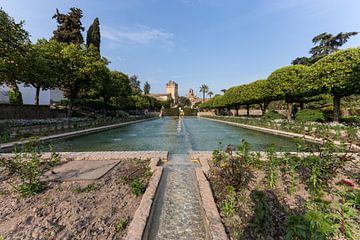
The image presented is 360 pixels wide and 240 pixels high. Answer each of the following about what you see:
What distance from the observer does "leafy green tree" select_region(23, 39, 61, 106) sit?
47.1 feet

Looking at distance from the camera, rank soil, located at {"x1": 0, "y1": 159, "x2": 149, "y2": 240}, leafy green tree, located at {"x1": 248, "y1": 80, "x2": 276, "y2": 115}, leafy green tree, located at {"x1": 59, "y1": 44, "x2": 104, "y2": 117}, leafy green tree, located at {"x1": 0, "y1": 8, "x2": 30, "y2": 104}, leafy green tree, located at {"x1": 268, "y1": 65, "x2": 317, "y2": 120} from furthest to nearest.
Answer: leafy green tree, located at {"x1": 248, "y1": 80, "x2": 276, "y2": 115} → leafy green tree, located at {"x1": 59, "y1": 44, "x2": 104, "y2": 117} → leafy green tree, located at {"x1": 268, "y1": 65, "x2": 317, "y2": 120} → leafy green tree, located at {"x1": 0, "y1": 8, "x2": 30, "y2": 104} → soil, located at {"x1": 0, "y1": 159, "x2": 149, "y2": 240}

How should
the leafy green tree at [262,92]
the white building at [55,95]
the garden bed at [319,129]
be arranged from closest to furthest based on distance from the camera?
the garden bed at [319,129]
the leafy green tree at [262,92]
the white building at [55,95]

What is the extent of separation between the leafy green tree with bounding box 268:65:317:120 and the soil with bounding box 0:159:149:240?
55.7 feet

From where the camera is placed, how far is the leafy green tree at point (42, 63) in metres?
14.4

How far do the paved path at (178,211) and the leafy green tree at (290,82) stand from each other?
619 inches

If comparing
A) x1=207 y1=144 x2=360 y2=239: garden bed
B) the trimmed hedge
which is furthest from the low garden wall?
the trimmed hedge

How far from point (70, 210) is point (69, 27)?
133 feet

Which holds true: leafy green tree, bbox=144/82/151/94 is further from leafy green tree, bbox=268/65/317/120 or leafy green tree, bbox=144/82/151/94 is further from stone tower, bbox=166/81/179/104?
leafy green tree, bbox=268/65/317/120

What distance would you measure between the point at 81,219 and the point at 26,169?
1764 mm

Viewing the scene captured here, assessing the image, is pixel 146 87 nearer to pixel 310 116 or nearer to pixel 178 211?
pixel 310 116

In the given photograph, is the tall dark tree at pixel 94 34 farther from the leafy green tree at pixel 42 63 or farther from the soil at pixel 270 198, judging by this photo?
the soil at pixel 270 198

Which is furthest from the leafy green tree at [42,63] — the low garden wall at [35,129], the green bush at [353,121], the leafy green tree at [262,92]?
the green bush at [353,121]

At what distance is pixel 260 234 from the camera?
2410 millimetres

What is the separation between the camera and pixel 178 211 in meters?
3.03
